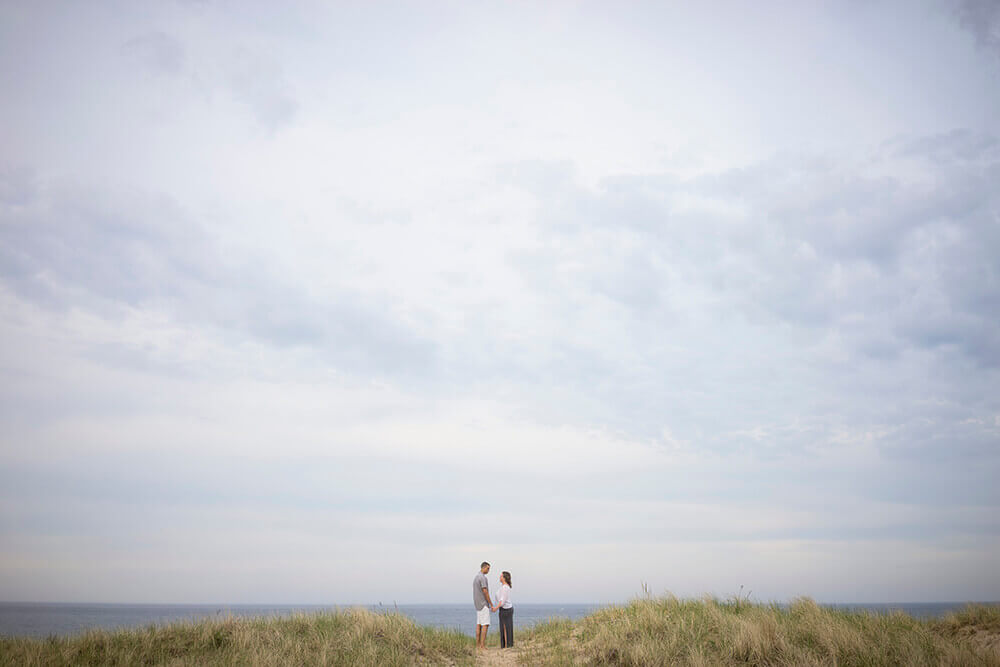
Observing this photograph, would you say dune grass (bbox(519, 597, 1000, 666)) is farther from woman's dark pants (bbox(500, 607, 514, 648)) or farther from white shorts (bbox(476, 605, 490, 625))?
white shorts (bbox(476, 605, 490, 625))

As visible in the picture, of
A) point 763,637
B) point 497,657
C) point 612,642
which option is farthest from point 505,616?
point 763,637

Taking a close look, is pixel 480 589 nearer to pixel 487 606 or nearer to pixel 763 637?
pixel 487 606

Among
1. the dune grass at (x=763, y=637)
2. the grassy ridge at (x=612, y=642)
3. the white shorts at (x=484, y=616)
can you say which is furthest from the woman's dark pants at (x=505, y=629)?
the dune grass at (x=763, y=637)

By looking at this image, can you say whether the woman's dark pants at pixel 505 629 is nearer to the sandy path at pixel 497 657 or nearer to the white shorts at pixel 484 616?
the sandy path at pixel 497 657

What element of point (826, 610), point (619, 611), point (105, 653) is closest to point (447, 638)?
point (619, 611)

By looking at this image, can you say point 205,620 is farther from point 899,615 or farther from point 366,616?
point 899,615

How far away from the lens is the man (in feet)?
55.2

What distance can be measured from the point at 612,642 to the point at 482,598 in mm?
4329

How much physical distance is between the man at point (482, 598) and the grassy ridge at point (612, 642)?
1.47 ft

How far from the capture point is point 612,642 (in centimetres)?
1412


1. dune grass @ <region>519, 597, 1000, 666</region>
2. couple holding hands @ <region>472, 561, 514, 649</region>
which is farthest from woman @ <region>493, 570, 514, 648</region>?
dune grass @ <region>519, 597, 1000, 666</region>

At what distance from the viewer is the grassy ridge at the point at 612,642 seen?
Result: 1210 cm

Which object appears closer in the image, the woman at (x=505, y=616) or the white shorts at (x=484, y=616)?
the white shorts at (x=484, y=616)

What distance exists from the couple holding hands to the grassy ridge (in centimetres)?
60
